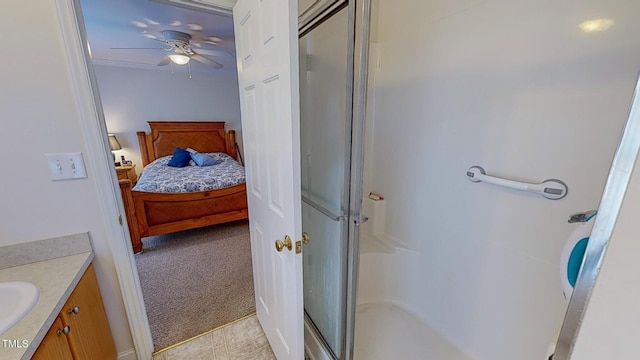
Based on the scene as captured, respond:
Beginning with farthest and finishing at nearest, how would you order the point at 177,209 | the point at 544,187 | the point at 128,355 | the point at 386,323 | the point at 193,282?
the point at 177,209 → the point at 193,282 → the point at 386,323 → the point at 128,355 → the point at 544,187

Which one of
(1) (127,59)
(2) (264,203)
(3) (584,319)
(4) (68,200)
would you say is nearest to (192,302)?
(4) (68,200)

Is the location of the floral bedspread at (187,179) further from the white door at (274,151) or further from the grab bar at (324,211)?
the grab bar at (324,211)

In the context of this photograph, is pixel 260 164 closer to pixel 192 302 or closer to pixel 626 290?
pixel 626 290

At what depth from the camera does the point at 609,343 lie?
340mm

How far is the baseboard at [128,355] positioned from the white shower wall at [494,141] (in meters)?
1.63

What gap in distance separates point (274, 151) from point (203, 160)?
3.68 metres

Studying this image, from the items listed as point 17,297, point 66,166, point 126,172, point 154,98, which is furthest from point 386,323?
point 154,98

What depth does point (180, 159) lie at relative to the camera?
4.22 metres

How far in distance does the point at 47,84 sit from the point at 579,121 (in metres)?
2.16

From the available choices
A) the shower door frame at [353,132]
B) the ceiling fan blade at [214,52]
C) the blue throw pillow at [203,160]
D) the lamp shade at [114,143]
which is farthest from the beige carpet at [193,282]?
the ceiling fan blade at [214,52]

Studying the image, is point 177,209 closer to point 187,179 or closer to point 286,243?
point 187,179

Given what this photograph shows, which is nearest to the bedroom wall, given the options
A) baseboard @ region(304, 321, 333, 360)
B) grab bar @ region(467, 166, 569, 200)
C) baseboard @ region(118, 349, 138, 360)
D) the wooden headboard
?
the wooden headboard

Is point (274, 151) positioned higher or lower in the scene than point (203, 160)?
higher

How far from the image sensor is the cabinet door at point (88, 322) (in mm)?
972
